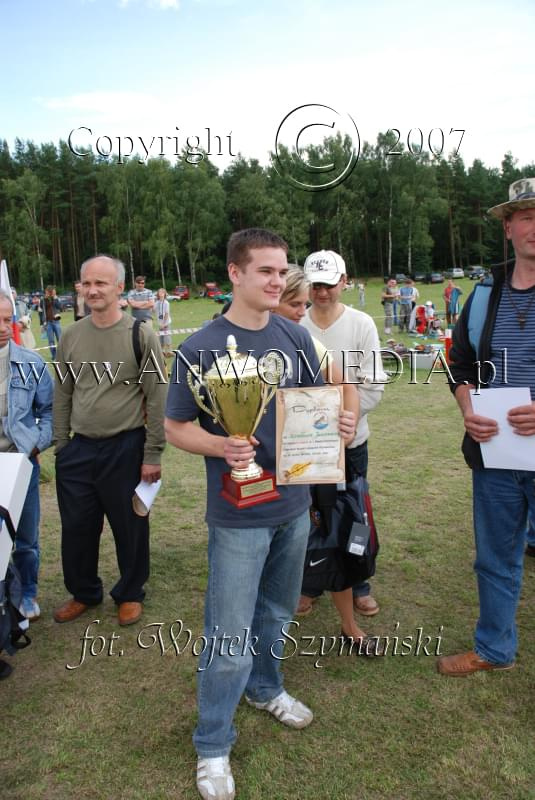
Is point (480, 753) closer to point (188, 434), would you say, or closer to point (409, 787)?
point (409, 787)

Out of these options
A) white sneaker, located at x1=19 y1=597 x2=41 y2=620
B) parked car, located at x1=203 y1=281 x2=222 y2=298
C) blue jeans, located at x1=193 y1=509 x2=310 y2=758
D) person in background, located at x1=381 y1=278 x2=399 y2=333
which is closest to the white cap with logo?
blue jeans, located at x1=193 y1=509 x2=310 y2=758

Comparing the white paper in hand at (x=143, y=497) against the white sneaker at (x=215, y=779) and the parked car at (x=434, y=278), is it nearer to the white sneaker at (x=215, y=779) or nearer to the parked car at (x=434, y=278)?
the white sneaker at (x=215, y=779)

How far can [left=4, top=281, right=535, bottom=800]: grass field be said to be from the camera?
2.42m

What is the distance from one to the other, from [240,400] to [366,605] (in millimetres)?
2146

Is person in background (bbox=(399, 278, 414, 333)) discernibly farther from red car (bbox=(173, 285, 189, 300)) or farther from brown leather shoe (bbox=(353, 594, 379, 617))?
red car (bbox=(173, 285, 189, 300))

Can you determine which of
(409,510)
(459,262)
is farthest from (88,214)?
(409,510)

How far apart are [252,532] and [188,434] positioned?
0.46m

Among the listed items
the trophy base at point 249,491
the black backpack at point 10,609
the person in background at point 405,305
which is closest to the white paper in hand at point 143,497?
the black backpack at point 10,609

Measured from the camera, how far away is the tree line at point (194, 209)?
51219 millimetres

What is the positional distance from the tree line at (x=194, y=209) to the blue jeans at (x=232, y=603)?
4851cm

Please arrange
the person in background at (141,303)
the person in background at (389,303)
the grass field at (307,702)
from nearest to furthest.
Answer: the grass field at (307,702) → the person in background at (141,303) → the person in background at (389,303)

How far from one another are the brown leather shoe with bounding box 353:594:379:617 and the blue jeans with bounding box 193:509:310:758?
1.32 meters

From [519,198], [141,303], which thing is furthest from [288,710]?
Answer: [141,303]

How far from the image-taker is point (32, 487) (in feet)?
12.0
